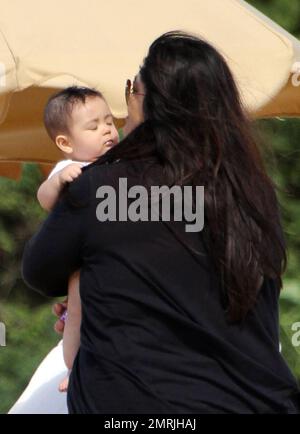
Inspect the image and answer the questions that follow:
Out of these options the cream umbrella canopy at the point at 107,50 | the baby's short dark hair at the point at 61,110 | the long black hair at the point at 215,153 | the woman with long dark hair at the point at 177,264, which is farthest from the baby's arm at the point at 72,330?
the cream umbrella canopy at the point at 107,50

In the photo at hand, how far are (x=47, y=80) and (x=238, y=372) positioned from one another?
181 centimetres

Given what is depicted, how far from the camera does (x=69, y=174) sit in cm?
228

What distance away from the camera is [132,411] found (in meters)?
2.16

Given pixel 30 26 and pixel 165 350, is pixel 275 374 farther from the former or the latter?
pixel 30 26

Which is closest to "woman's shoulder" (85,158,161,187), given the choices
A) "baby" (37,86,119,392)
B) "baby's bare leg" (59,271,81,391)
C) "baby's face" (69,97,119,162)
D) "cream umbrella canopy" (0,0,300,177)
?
"baby's bare leg" (59,271,81,391)

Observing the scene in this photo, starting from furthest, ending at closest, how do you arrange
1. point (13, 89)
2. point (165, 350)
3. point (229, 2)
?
point (229, 2)
point (13, 89)
point (165, 350)

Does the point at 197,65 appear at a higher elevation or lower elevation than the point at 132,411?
higher

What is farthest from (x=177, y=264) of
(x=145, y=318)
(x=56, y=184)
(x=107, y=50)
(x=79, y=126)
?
(x=107, y=50)

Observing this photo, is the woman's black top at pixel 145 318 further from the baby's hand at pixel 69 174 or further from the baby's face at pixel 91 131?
the baby's face at pixel 91 131

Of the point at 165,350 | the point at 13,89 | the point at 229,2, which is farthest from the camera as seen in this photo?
the point at 229,2

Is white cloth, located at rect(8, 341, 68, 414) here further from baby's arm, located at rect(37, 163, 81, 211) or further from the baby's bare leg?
baby's arm, located at rect(37, 163, 81, 211)

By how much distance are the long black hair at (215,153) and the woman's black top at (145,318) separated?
0.04 meters

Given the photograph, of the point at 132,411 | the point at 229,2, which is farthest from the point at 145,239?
the point at 229,2

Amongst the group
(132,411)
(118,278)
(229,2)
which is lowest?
(132,411)
